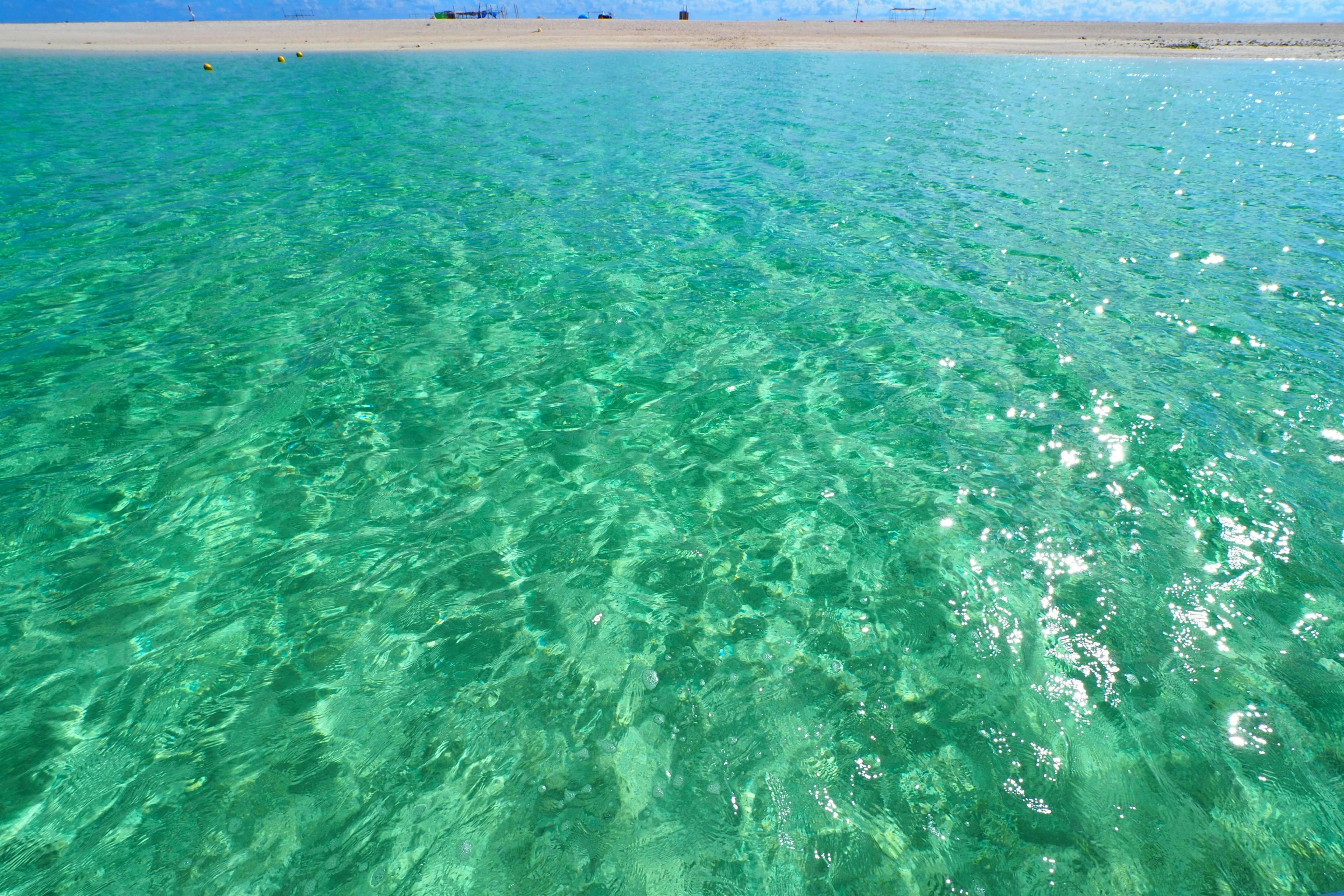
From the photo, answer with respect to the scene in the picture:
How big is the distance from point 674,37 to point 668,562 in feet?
280

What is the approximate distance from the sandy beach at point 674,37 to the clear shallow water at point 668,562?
6474cm

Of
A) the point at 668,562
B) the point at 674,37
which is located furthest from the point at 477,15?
the point at 668,562

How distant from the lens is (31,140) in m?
18.7

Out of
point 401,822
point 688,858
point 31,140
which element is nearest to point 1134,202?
point 688,858

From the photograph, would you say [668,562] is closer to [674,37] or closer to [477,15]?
[674,37]

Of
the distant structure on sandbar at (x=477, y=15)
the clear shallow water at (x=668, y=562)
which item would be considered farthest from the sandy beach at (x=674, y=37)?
the clear shallow water at (x=668, y=562)

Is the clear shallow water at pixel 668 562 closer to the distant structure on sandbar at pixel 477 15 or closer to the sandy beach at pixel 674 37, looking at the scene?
the sandy beach at pixel 674 37

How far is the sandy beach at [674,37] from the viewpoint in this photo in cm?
6150

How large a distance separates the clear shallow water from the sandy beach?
64.7 m

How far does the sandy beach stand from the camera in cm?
6150

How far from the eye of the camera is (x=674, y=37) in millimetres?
73188

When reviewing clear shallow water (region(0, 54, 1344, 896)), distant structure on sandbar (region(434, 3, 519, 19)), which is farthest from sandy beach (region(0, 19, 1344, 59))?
clear shallow water (region(0, 54, 1344, 896))

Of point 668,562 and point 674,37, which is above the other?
point 674,37

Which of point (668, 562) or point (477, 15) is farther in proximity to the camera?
point (477, 15)
